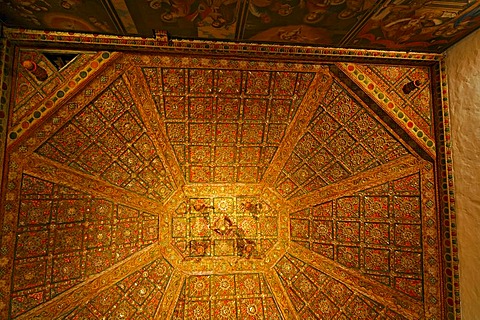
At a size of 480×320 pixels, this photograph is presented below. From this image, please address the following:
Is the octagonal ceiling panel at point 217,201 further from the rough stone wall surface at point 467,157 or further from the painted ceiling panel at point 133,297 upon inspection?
the rough stone wall surface at point 467,157

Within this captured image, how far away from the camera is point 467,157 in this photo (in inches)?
143

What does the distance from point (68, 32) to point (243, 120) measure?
2.60 meters

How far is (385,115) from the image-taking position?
405 cm

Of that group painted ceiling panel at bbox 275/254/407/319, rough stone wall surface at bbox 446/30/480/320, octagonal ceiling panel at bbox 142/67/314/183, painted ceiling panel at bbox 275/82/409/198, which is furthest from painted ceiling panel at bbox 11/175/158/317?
rough stone wall surface at bbox 446/30/480/320

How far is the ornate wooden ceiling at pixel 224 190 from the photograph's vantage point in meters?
3.78

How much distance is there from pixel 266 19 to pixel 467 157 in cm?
A: 309

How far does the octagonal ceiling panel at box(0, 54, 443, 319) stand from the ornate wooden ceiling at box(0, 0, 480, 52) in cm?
52

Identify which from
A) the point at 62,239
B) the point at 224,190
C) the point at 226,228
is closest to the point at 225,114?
the point at 224,190

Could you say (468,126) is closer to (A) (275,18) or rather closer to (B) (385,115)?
(B) (385,115)

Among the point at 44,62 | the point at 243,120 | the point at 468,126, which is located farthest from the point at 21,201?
the point at 468,126

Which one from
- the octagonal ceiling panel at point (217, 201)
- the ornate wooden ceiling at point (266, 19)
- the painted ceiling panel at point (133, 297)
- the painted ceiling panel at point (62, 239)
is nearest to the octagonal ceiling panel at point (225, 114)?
the octagonal ceiling panel at point (217, 201)

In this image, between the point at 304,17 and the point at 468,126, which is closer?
the point at 304,17

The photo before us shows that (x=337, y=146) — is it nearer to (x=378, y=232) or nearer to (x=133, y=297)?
(x=378, y=232)

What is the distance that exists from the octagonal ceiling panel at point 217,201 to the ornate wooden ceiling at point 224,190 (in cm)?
2
